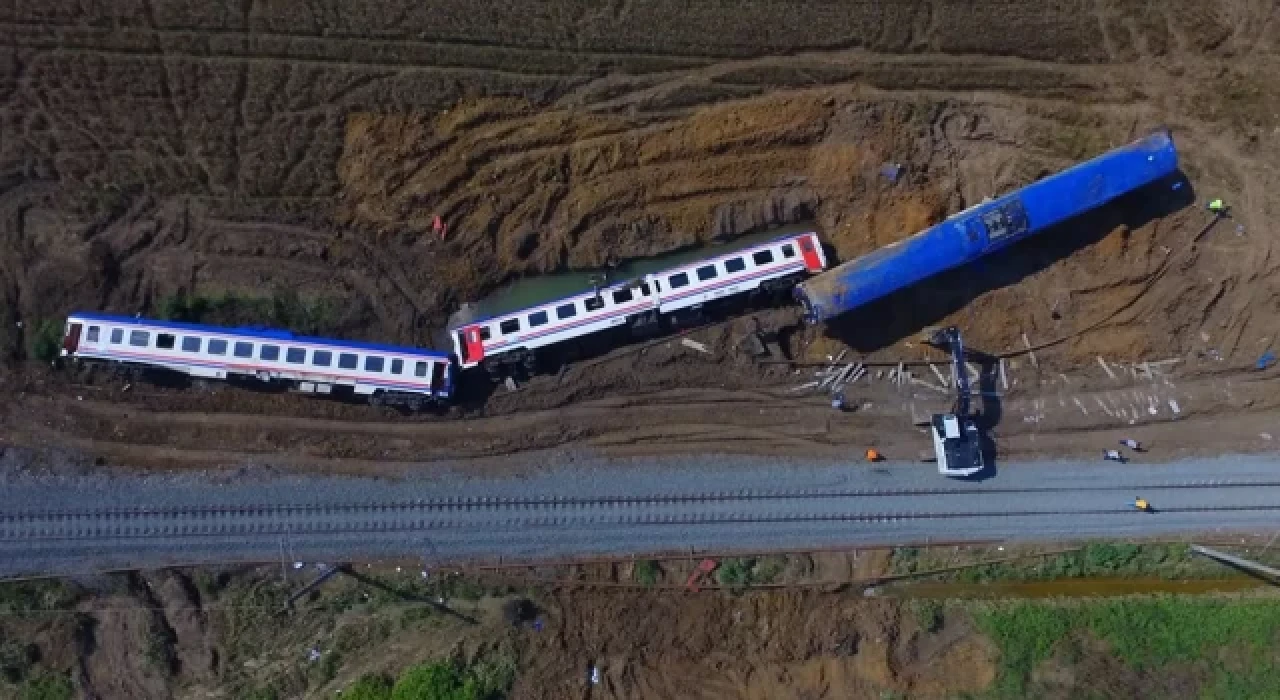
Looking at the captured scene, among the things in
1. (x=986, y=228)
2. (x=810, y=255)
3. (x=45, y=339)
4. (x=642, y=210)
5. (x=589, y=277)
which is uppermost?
(x=642, y=210)

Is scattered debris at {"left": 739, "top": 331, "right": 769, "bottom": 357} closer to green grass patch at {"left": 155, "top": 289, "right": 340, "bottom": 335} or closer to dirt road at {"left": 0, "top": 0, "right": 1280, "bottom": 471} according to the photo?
dirt road at {"left": 0, "top": 0, "right": 1280, "bottom": 471}

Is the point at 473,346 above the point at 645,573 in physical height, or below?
above

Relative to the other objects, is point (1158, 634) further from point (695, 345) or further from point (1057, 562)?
point (695, 345)

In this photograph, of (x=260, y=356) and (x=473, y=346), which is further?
(x=473, y=346)

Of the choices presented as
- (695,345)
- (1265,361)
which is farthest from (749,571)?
(1265,361)

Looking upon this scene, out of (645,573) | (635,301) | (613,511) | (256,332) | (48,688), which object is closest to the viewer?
(48,688)

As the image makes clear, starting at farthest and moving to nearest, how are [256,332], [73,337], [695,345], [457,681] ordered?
[695,345], [256,332], [73,337], [457,681]

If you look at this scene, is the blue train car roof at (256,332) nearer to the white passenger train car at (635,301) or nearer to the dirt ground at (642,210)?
the dirt ground at (642,210)

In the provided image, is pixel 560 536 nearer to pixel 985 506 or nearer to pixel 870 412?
pixel 870 412
